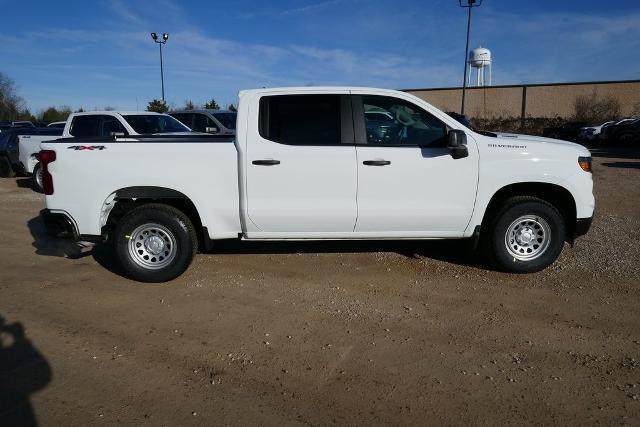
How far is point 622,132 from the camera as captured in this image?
2391cm

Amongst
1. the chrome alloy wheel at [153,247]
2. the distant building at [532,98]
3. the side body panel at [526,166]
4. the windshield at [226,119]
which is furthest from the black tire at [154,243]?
the distant building at [532,98]

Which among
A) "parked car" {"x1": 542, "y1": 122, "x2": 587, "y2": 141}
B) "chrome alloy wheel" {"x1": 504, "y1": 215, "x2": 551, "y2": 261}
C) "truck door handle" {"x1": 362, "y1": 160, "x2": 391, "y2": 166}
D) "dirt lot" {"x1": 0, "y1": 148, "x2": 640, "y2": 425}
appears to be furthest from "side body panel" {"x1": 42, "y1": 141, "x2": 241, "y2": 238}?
"parked car" {"x1": 542, "y1": 122, "x2": 587, "y2": 141}

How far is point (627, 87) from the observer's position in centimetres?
4406

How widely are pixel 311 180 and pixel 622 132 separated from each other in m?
24.5

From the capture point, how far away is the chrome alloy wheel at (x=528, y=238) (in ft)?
16.8

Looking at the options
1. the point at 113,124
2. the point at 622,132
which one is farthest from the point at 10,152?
the point at 622,132

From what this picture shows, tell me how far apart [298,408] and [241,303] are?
177cm

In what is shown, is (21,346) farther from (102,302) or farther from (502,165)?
(502,165)

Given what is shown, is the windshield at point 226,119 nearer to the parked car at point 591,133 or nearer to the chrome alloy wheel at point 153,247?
the chrome alloy wheel at point 153,247

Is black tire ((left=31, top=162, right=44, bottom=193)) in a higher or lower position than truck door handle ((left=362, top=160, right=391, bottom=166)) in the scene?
lower

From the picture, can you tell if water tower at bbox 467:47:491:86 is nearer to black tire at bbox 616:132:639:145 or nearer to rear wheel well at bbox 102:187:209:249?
black tire at bbox 616:132:639:145

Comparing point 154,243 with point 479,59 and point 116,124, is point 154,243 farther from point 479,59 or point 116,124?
point 479,59

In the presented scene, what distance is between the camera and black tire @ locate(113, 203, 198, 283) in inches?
195

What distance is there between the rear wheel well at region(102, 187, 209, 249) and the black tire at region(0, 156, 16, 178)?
37.9ft
